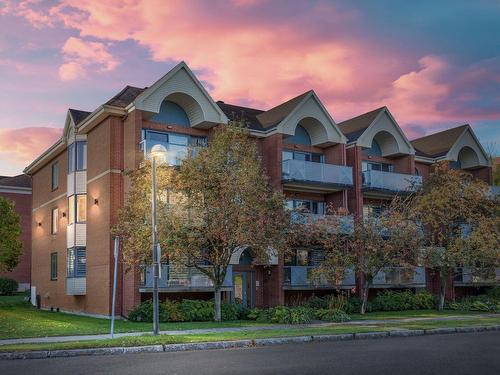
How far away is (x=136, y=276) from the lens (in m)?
27.1

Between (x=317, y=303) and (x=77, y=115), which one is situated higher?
(x=77, y=115)

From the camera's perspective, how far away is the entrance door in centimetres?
3222

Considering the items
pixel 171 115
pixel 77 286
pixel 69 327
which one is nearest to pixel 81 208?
pixel 77 286

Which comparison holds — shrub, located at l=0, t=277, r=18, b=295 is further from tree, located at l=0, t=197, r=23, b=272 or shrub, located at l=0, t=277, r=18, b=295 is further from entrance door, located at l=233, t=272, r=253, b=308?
entrance door, located at l=233, t=272, r=253, b=308

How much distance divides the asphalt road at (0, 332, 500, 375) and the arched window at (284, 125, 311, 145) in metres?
19.7

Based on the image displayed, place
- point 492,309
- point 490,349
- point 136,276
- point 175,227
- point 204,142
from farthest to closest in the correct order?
point 492,309 < point 204,142 < point 136,276 < point 175,227 < point 490,349

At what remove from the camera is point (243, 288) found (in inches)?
1276

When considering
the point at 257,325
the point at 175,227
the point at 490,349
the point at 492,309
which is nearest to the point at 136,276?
the point at 175,227

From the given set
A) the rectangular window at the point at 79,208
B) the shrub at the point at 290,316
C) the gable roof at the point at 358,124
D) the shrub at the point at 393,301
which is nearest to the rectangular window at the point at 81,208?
the rectangular window at the point at 79,208

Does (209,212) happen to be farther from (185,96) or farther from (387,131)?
(387,131)

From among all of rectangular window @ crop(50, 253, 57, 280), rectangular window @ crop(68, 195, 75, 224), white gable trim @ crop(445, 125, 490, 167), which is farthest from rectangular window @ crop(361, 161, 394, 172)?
rectangular window @ crop(50, 253, 57, 280)

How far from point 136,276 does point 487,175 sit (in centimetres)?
2744

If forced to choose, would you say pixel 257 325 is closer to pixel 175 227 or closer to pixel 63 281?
pixel 175 227

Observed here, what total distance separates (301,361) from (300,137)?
77.2ft
